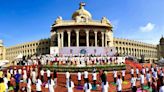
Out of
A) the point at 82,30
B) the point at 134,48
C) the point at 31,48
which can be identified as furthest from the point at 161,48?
the point at 82,30

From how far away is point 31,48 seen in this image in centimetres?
10025

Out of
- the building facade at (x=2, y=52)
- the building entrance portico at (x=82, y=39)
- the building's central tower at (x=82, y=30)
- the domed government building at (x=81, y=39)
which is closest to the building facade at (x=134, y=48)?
the domed government building at (x=81, y=39)

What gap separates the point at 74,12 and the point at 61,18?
11.0m

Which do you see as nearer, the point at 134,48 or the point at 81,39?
the point at 81,39

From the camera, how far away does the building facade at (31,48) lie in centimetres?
9281

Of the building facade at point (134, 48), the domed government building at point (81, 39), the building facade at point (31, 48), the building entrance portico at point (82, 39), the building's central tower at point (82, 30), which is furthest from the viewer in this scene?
the building facade at point (134, 48)

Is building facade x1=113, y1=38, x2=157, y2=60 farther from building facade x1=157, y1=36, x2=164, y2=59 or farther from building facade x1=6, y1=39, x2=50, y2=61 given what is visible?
building facade x1=6, y1=39, x2=50, y2=61

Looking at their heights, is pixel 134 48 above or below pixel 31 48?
below

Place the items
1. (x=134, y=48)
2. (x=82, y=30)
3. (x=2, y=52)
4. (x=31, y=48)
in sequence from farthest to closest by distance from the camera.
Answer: (x=2, y=52) → (x=134, y=48) → (x=31, y=48) → (x=82, y=30)

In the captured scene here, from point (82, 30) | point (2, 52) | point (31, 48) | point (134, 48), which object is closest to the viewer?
point (82, 30)

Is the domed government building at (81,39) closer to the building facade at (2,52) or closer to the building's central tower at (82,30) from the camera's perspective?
the building's central tower at (82,30)

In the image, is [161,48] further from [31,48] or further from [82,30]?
[82,30]

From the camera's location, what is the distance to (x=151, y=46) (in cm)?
11806

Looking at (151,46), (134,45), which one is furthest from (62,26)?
(151,46)
